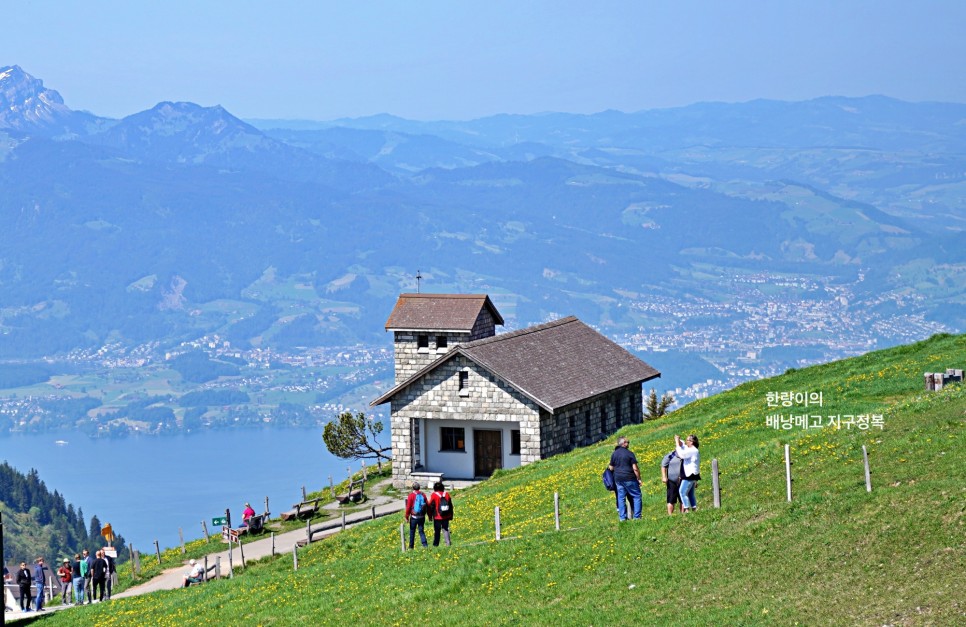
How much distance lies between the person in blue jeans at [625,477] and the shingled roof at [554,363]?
29658 millimetres

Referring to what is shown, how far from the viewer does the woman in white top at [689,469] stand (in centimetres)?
2986

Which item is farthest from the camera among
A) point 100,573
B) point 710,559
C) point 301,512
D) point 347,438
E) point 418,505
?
point 347,438

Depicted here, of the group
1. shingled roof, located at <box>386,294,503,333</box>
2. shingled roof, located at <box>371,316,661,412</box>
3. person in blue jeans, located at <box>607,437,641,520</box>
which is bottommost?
person in blue jeans, located at <box>607,437,641,520</box>

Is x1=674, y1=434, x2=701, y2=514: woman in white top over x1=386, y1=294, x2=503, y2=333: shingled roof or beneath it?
beneath

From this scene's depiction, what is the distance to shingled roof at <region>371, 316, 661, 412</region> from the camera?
207 feet

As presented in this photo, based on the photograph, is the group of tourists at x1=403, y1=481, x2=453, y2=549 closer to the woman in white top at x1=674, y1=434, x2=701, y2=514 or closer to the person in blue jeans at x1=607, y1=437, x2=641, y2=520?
the person in blue jeans at x1=607, y1=437, x2=641, y2=520

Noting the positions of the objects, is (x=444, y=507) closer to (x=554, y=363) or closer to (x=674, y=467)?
(x=674, y=467)

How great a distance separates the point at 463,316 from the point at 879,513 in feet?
149

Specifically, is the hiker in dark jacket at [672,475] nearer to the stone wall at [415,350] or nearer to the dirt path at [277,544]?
the dirt path at [277,544]

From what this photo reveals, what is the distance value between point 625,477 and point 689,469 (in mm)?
1659

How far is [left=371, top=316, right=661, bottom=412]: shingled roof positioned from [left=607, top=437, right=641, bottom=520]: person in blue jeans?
29.7m

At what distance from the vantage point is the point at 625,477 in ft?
102

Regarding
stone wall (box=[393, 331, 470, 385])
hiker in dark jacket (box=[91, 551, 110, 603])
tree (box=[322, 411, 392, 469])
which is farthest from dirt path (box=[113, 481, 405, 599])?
tree (box=[322, 411, 392, 469])

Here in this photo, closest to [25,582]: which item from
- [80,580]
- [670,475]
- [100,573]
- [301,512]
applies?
[100,573]
